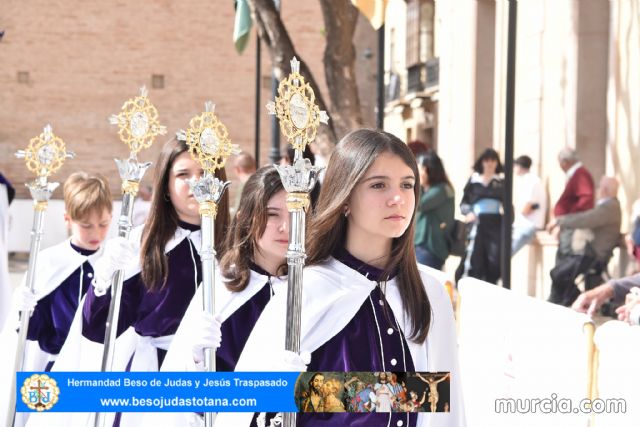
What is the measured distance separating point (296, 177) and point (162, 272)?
2.17 meters

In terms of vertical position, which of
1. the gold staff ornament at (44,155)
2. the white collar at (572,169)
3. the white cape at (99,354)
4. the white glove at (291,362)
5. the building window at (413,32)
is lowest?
the white cape at (99,354)

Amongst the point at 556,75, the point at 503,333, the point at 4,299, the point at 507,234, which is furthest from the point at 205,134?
the point at 556,75

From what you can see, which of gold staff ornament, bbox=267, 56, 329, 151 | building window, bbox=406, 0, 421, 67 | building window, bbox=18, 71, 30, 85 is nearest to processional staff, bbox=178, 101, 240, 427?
gold staff ornament, bbox=267, 56, 329, 151

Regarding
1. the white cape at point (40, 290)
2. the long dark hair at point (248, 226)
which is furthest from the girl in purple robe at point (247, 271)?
the white cape at point (40, 290)

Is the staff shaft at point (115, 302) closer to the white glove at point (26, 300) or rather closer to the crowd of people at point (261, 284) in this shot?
the crowd of people at point (261, 284)

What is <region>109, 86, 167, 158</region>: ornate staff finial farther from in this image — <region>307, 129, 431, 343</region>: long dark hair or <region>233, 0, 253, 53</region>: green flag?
<region>233, 0, 253, 53</region>: green flag

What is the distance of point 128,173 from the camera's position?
497cm

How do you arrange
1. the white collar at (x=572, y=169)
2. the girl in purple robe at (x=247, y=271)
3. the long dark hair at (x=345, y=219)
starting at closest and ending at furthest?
the long dark hair at (x=345, y=219), the girl in purple robe at (x=247, y=271), the white collar at (x=572, y=169)

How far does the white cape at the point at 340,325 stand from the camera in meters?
3.81

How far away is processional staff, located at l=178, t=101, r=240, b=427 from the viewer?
12.9ft

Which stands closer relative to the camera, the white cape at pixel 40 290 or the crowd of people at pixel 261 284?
the crowd of people at pixel 261 284

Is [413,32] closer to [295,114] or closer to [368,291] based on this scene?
[368,291]

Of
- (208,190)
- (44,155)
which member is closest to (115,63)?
(44,155)

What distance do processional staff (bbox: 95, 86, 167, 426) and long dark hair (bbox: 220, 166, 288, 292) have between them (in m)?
0.43
